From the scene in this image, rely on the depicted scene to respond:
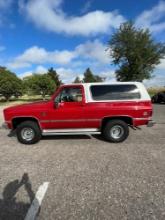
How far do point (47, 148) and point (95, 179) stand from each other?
259cm

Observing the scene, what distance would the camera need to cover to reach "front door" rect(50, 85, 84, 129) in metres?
6.71

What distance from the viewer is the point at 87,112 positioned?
6719 mm

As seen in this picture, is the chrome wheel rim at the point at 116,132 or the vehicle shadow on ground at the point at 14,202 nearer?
the vehicle shadow on ground at the point at 14,202

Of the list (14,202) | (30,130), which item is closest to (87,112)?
(30,130)

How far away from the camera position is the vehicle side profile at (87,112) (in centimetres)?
666

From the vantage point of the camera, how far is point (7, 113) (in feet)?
22.2

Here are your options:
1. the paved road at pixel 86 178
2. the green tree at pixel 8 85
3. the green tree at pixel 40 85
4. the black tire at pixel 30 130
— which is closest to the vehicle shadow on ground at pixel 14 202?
the paved road at pixel 86 178

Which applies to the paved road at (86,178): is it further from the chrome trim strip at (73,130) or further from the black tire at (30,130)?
the chrome trim strip at (73,130)

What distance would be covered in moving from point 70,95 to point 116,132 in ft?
6.78

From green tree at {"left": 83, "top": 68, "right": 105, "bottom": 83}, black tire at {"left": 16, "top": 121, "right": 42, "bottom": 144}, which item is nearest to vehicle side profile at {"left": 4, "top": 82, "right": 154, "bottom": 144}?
black tire at {"left": 16, "top": 121, "right": 42, "bottom": 144}

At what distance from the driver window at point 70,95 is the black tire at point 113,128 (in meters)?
1.34

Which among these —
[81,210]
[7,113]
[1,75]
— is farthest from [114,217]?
[1,75]

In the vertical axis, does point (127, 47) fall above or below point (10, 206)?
above

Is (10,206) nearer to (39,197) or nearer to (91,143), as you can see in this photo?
(39,197)
